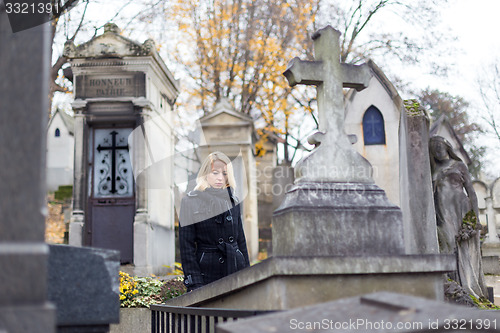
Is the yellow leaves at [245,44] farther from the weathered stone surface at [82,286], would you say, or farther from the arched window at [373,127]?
the weathered stone surface at [82,286]

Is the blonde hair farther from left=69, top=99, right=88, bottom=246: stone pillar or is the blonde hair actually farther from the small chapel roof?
the small chapel roof

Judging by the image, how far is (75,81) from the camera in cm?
1061

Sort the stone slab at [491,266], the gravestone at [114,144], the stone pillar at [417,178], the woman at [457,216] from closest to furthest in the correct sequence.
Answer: the stone pillar at [417,178], the woman at [457,216], the gravestone at [114,144], the stone slab at [491,266]

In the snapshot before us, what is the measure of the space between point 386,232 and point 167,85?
957 centimetres

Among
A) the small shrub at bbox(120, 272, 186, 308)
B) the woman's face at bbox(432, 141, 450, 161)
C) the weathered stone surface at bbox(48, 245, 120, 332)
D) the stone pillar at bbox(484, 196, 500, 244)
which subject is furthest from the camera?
the stone pillar at bbox(484, 196, 500, 244)

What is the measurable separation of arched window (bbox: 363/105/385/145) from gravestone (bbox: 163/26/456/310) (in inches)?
364

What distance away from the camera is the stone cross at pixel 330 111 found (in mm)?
3529

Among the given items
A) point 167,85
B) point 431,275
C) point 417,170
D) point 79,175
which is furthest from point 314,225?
point 167,85

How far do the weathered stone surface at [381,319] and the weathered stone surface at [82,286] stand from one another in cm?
56

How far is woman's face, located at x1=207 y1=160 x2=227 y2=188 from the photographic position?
16.5ft

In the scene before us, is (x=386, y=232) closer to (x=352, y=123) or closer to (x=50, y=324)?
(x=50, y=324)

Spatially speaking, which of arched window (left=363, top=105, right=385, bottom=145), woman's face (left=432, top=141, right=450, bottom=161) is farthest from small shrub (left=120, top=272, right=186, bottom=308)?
arched window (left=363, top=105, right=385, bottom=145)

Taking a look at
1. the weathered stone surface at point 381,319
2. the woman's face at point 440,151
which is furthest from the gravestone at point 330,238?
the woman's face at point 440,151

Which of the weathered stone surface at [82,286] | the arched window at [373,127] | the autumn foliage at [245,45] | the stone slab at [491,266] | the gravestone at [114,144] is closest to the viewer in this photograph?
the weathered stone surface at [82,286]
